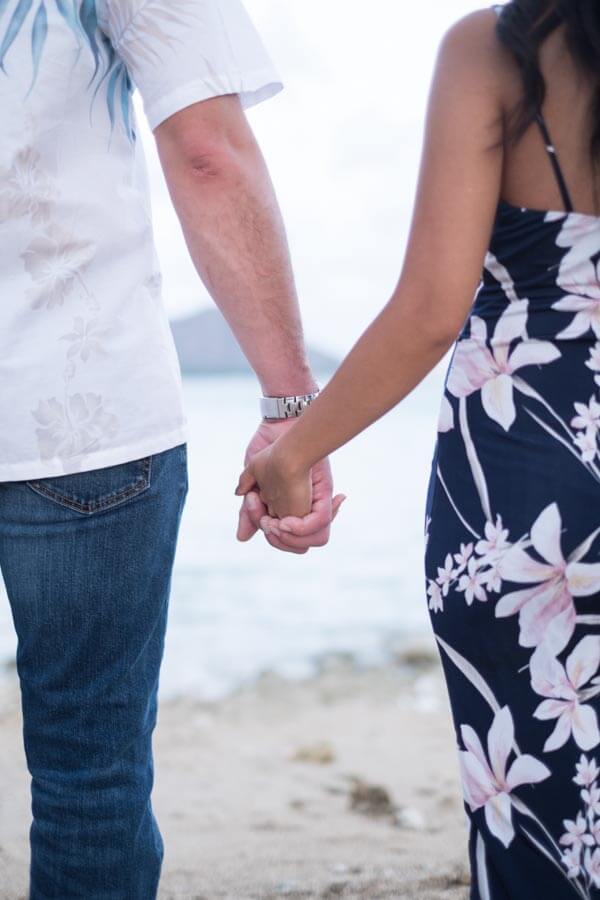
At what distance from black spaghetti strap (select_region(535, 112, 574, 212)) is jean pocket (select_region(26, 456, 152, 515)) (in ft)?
2.37

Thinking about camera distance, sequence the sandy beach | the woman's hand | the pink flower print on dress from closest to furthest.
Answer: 1. the pink flower print on dress
2. the woman's hand
3. the sandy beach

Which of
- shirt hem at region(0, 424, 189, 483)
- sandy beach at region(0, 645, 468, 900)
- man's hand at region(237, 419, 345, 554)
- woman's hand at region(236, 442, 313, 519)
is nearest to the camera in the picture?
shirt hem at region(0, 424, 189, 483)

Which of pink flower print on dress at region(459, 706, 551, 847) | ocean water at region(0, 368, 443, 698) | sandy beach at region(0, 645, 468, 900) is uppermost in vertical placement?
pink flower print on dress at region(459, 706, 551, 847)

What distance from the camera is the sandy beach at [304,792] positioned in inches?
114

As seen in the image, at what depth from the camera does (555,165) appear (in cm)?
140

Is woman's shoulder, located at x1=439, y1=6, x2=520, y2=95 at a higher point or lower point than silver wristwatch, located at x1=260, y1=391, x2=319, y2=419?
Result: higher

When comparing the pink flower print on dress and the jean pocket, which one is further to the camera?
the jean pocket

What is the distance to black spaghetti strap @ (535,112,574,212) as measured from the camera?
1.39 metres

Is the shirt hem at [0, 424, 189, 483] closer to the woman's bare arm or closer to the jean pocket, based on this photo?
the jean pocket

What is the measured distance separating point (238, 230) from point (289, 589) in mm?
8330

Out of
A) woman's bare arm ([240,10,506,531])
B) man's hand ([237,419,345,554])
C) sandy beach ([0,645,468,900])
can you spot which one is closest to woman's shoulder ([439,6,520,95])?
woman's bare arm ([240,10,506,531])

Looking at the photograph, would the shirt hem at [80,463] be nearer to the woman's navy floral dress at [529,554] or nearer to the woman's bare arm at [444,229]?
the woman's bare arm at [444,229]

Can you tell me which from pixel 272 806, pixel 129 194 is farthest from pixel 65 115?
pixel 272 806

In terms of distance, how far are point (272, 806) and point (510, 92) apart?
3.27 meters
